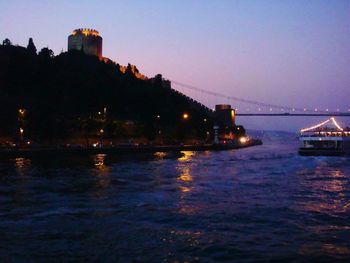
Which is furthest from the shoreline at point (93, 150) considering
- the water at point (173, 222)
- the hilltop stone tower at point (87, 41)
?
the hilltop stone tower at point (87, 41)

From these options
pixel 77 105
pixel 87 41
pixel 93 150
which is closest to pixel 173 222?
pixel 93 150

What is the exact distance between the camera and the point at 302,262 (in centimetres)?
962

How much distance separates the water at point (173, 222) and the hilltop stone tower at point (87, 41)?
342ft

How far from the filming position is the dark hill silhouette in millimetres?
62028

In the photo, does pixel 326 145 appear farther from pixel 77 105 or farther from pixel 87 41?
pixel 87 41

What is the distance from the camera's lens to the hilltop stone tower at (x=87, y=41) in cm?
12381

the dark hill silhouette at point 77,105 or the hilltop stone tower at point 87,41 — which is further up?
the hilltop stone tower at point 87,41

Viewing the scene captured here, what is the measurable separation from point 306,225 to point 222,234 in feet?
9.06

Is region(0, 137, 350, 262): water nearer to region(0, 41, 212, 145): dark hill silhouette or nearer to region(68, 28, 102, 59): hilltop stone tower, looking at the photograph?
region(0, 41, 212, 145): dark hill silhouette

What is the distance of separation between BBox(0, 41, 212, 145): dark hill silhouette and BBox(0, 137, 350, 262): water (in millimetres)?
40298

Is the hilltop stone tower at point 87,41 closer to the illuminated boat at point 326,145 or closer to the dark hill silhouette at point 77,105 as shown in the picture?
the dark hill silhouette at point 77,105

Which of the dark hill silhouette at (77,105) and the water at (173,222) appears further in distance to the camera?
the dark hill silhouette at (77,105)

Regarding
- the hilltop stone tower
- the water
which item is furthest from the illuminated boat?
the hilltop stone tower

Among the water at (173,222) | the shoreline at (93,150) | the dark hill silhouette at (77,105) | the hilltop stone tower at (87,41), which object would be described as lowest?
the water at (173,222)
